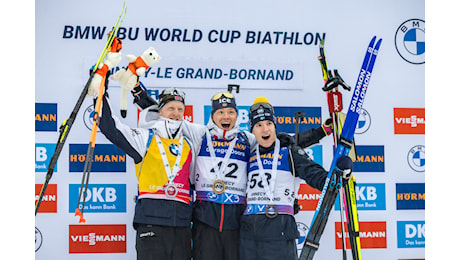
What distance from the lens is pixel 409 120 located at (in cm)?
507

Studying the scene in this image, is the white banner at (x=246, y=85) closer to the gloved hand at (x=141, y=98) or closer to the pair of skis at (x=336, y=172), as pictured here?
the gloved hand at (x=141, y=98)

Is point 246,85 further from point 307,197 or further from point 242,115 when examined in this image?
point 307,197

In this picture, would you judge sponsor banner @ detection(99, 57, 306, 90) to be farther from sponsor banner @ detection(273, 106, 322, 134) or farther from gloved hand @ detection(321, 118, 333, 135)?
gloved hand @ detection(321, 118, 333, 135)

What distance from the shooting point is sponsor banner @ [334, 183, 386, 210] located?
195 inches

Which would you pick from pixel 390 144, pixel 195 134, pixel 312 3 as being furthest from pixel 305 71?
pixel 195 134

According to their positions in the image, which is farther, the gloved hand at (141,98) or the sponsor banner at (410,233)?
the sponsor banner at (410,233)

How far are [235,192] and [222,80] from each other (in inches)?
57.8

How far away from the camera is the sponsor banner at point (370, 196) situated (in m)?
4.95

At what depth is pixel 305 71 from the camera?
Result: 195 inches

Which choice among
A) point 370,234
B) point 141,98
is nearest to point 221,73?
point 141,98

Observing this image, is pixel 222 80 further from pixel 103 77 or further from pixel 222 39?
pixel 103 77

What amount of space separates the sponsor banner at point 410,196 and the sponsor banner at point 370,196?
165 mm

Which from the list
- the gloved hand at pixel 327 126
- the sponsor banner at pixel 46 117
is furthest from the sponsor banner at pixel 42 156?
the gloved hand at pixel 327 126

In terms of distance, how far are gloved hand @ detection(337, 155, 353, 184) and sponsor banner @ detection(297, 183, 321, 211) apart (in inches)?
57.3
